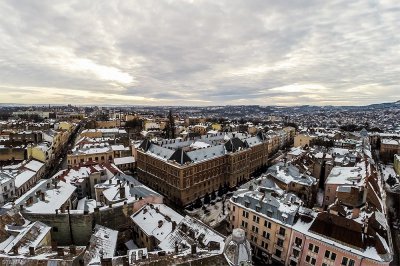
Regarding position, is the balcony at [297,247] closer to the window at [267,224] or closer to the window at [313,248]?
the window at [313,248]

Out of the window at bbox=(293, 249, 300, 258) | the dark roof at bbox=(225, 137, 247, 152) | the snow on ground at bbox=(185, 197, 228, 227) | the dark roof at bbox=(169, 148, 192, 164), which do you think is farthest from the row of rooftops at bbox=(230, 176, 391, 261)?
the dark roof at bbox=(225, 137, 247, 152)

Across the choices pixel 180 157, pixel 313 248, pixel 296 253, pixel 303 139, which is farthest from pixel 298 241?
pixel 303 139

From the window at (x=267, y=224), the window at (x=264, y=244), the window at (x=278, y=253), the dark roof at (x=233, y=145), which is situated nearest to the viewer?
the window at (x=278, y=253)

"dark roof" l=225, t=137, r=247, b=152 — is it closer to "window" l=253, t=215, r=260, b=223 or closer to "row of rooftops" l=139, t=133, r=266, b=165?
"row of rooftops" l=139, t=133, r=266, b=165

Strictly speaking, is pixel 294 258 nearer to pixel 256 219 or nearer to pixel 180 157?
pixel 256 219

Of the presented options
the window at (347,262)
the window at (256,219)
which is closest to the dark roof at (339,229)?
the window at (347,262)

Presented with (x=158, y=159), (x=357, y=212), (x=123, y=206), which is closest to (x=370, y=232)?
(x=357, y=212)
